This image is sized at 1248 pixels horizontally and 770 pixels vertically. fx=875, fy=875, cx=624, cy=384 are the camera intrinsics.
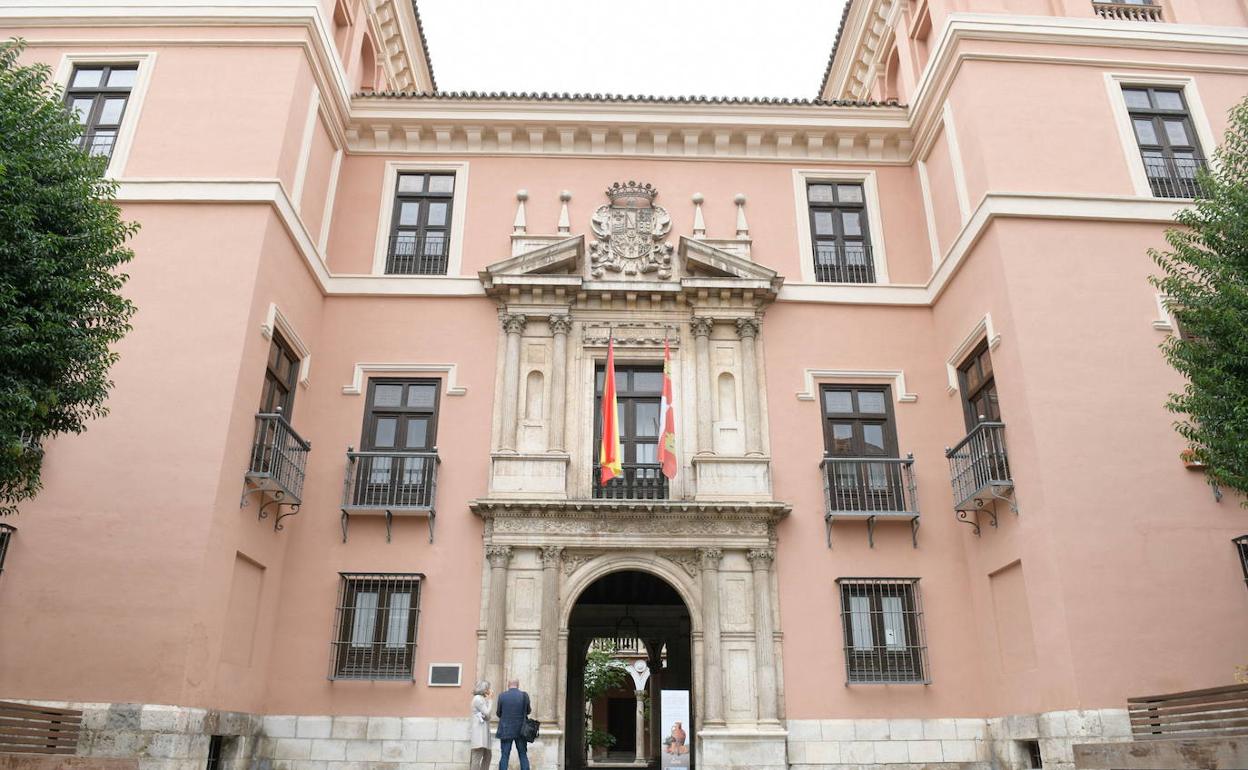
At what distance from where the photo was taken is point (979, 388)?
14.0 m

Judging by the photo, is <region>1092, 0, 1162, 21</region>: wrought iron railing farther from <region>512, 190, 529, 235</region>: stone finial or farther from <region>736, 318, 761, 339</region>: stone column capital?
<region>512, 190, 529, 235</region>: stone finial

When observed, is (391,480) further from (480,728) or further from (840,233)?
(840,233)

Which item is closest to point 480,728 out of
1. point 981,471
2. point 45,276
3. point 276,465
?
point 276,465

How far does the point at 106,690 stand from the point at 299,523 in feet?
12.8

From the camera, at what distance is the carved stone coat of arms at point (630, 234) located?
52.1 ft

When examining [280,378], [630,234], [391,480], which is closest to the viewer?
[280,378]

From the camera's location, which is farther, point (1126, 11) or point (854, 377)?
point (1126, 11)

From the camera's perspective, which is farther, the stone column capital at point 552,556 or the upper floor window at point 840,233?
the upper floor window at point 840,233

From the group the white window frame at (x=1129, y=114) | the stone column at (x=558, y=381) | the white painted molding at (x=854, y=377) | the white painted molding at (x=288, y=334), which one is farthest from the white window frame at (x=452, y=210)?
the white window frame at (x=1129, y=114)

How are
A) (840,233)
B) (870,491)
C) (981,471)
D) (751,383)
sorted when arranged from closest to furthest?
(981,471), (870,491), (751,383), (840,233)

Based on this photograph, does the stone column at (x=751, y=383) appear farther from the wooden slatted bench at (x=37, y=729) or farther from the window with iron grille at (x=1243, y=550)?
the wooden slatted bench at (x=37, y=729)

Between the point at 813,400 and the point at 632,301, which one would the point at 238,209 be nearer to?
the point at 632,301

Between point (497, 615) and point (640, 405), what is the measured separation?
4.34 m

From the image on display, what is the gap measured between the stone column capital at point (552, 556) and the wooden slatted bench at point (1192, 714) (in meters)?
7.89
